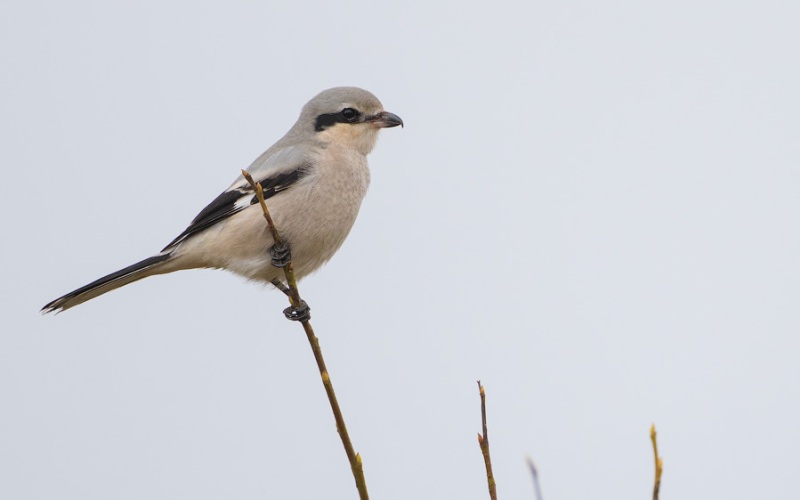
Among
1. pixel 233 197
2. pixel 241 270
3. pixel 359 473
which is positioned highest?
pixel 233 197

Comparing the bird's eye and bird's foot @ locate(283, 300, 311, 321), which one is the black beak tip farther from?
bird's foot @ locate(283, 300, 311, 321)

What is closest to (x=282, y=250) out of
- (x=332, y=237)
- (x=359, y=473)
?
(x=332, y=237)

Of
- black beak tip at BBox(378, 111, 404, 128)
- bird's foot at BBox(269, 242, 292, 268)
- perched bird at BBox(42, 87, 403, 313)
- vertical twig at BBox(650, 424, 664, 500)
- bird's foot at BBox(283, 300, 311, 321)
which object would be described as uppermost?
black beak tip at BBox(378, 111, 404, 128)

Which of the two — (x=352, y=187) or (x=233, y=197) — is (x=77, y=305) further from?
(x=352, y=187)

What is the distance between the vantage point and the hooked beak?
486 cm

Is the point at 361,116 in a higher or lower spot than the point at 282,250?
higher

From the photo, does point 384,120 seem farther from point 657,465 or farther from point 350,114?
point 657,465

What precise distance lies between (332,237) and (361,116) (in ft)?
2.76

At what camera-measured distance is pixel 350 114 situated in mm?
4875

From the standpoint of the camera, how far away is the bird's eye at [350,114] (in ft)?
16.0

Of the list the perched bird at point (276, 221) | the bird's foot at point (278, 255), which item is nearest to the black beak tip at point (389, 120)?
the perched bird at point (276, 221)

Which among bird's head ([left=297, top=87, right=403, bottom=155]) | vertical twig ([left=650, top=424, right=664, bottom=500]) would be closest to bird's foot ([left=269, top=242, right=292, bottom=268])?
bird's head ([left=297, top=87, right=403, bottom=155])

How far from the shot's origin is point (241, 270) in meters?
4.36

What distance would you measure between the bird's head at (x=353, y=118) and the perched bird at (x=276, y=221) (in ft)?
0.36
